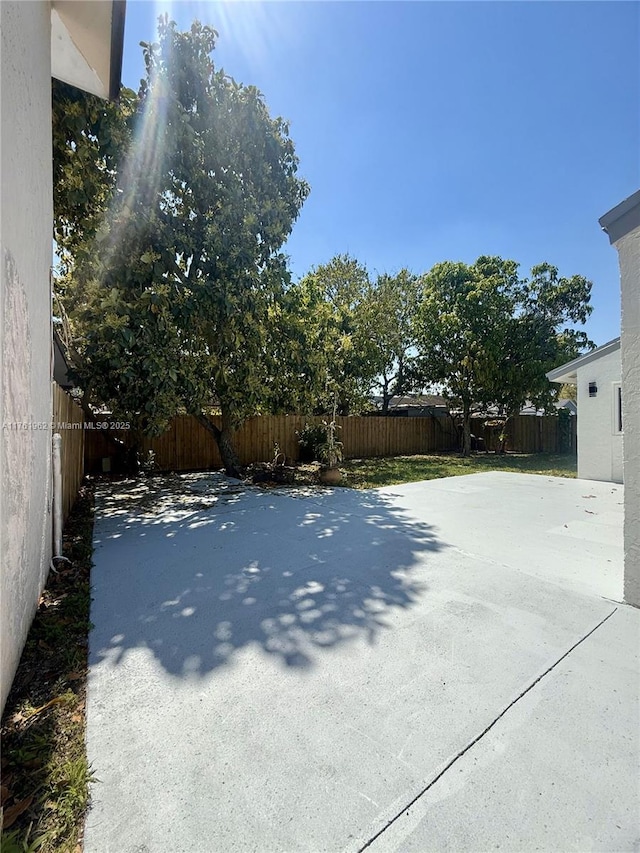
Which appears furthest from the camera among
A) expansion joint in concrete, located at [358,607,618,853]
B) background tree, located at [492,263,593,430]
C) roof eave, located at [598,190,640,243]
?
background tree, located at [492,263,593,430]

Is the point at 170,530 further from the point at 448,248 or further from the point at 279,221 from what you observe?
the point at 448,248

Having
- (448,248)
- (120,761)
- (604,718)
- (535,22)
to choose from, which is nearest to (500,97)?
(535,22)

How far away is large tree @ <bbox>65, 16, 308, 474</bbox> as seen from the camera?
21.8 feet

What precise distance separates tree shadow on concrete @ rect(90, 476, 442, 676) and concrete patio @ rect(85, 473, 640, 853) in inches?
0.9

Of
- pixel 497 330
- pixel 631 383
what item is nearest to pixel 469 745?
pixel 631 383

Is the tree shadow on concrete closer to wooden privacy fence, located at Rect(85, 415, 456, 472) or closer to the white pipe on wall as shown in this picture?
the white pipe on wall

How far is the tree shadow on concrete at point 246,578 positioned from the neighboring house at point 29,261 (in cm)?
66

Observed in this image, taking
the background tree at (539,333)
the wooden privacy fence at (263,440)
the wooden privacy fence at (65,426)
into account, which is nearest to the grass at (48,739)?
the wooden privacy fence at (65,426)

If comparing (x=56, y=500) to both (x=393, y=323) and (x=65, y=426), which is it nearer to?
(x=65, y=426)

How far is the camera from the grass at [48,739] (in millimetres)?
1359

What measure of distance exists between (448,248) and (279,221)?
1014 cm

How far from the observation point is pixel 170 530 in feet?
16.8

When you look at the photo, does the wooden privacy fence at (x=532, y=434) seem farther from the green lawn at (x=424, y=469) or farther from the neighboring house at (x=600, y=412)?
the neighboring house at (x=600, y=412)

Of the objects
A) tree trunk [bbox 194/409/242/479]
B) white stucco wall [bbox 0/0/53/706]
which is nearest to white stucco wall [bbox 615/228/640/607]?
white stucco wall [bbox 0/0/53/706]
